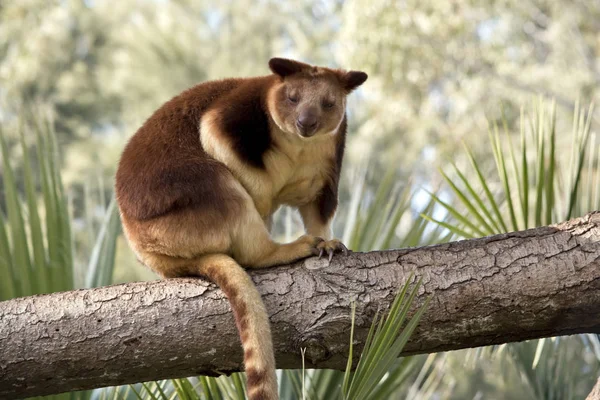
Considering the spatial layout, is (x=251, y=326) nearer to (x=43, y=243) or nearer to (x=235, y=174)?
(x=235, y=174)

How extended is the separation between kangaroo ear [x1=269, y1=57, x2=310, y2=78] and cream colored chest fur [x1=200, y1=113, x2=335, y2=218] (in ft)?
1.20

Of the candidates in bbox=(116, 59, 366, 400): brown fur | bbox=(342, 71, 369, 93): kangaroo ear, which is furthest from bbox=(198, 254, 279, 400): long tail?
bbox=(342, 71, 369, 93): kangaroo ear

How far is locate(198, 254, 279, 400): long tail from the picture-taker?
2527 millimetres

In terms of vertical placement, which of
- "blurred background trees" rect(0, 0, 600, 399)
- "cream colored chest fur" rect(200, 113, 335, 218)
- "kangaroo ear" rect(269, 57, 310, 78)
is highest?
"blurred background trees" rect(0, 0, 600, 399)

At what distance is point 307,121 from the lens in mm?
3508

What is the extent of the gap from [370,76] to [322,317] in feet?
30.6

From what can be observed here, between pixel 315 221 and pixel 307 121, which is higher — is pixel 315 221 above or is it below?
below

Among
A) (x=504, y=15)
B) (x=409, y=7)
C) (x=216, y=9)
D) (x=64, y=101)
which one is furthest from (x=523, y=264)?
(x=216, y=9)

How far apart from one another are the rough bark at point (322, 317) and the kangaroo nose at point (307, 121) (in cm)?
92

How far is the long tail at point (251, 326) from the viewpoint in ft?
8.29

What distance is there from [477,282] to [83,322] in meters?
1.35

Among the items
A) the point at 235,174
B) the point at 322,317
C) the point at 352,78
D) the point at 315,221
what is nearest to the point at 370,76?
the point at 352,78

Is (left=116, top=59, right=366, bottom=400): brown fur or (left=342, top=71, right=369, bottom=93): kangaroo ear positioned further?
(left=342, top=71, right=369, bottom=93): kangaroo ear

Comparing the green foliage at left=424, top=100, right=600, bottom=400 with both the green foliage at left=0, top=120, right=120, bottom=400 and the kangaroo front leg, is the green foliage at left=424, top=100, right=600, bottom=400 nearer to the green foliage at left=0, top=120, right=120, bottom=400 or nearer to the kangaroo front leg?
the kangaroo front leg
